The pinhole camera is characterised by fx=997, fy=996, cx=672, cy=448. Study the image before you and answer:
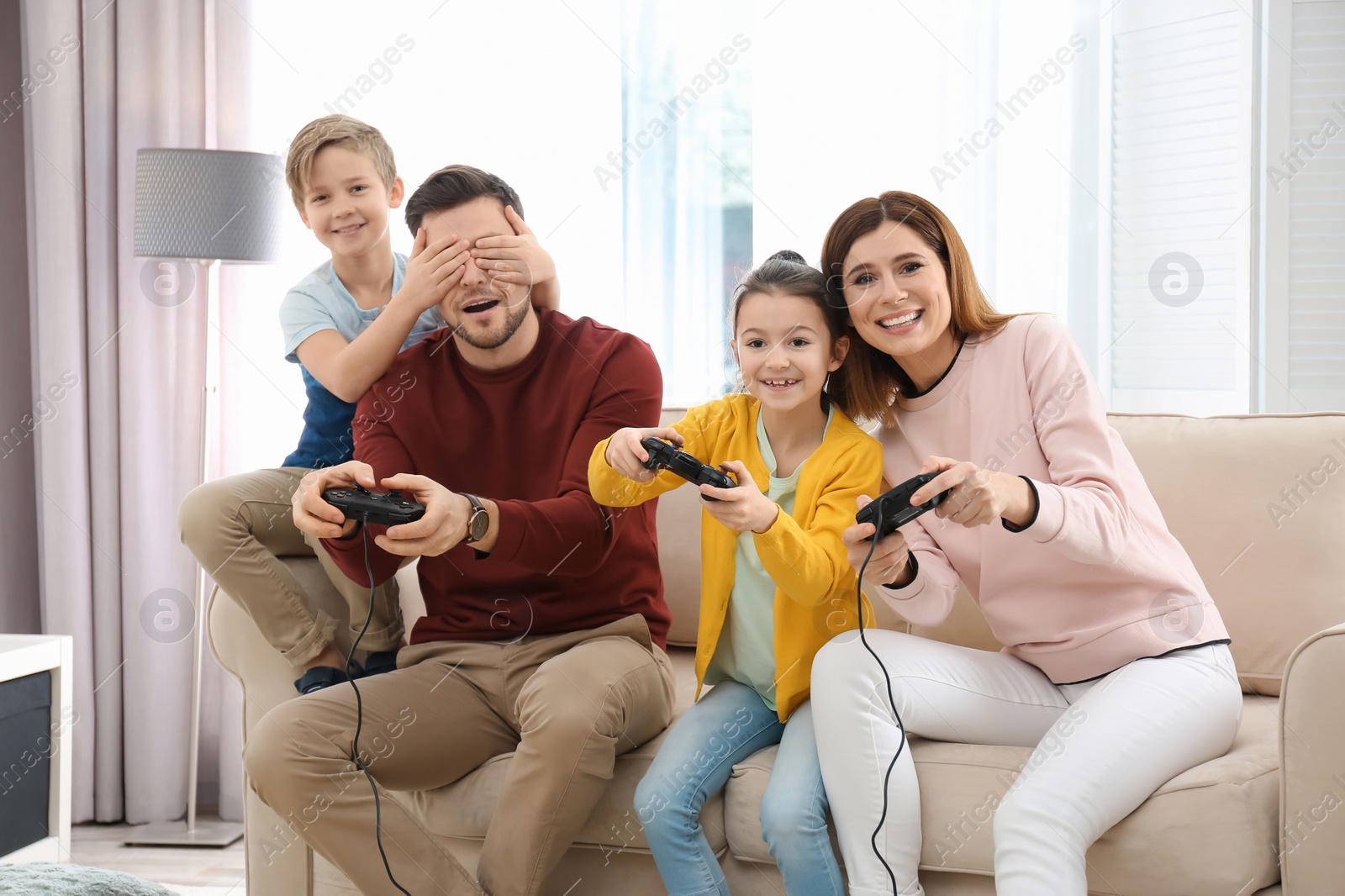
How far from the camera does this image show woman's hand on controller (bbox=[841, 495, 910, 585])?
1229mm

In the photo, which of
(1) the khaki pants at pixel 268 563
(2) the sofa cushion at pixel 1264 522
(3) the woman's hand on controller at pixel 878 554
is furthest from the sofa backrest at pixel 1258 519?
(1) the khaki pants at pixel 268 563

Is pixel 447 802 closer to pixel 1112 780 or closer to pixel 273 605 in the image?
pixel 273 605

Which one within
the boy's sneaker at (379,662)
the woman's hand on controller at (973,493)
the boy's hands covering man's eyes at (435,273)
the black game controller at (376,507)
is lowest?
the boy's sneaker at (379,662)

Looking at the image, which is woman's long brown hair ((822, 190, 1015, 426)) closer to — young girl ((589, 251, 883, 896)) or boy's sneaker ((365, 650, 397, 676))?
young girl ((589, 251, 883, 896))

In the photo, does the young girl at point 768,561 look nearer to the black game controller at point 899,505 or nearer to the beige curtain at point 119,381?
the black game controller at point 899,505

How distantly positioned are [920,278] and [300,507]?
0.93 metres

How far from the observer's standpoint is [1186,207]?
2.33 meters

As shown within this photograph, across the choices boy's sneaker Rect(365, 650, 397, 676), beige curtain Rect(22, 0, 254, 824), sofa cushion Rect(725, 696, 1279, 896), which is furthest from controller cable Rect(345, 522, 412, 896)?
beige curtain Rect(22, 0, 254, 824)

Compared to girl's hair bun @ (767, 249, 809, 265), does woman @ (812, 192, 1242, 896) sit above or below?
below

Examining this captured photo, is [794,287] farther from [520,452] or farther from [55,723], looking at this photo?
[55,723]

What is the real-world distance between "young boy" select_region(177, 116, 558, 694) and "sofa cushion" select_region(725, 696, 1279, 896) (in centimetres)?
93

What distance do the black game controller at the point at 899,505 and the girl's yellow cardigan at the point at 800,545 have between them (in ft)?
0.41

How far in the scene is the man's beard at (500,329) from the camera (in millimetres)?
1621

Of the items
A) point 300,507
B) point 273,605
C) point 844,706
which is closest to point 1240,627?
point 844,706
